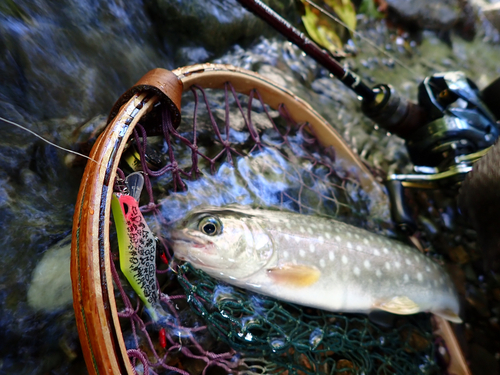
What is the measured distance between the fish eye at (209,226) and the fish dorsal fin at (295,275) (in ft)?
1.08

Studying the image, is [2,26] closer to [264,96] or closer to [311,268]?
[264,96]

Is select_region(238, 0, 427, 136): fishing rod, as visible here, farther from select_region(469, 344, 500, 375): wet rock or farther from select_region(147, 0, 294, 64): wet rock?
select_region(469, 344, 500, 375): wet rock

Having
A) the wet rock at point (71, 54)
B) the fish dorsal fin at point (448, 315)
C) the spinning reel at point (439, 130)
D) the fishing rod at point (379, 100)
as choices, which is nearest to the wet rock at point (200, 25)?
the wet rock at point (71, 54)

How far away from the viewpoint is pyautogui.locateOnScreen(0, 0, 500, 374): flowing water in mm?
1283

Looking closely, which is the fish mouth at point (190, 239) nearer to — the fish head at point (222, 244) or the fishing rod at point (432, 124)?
the fish head at point (222, 244)

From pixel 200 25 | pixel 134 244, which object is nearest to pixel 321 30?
pixel 200 25

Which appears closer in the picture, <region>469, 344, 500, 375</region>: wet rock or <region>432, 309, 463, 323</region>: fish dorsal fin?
<region>432, 309, 463, 323</region>: fish dorsal fin

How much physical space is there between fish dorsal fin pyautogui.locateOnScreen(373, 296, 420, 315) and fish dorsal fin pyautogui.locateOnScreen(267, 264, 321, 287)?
1.53 ft

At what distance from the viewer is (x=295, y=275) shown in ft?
5.09

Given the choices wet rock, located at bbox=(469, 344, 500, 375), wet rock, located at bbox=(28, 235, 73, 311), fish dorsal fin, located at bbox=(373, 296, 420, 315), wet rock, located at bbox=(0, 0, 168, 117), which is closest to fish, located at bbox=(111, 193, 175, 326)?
wet rock, located at bbox=(28, 235, 73, 311)

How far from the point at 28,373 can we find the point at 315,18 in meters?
3.54

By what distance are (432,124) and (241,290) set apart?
1659 mm

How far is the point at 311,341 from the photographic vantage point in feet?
5.21

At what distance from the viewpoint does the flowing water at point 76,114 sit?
4.21 feet
